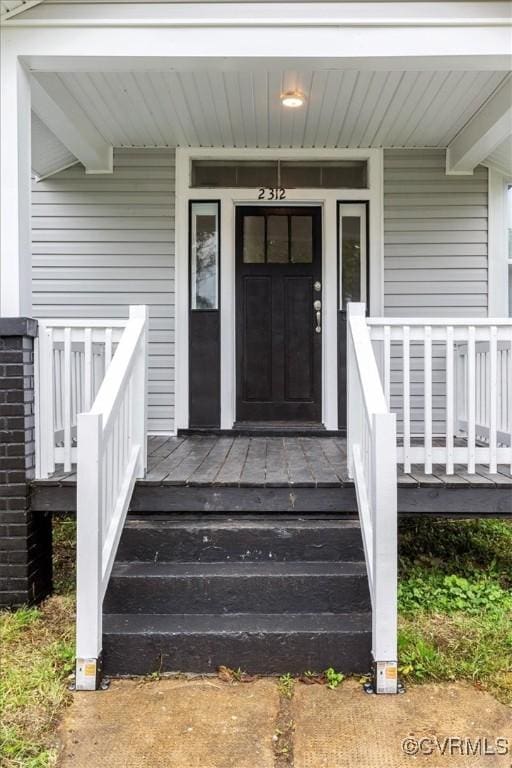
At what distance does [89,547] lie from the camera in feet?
6.53

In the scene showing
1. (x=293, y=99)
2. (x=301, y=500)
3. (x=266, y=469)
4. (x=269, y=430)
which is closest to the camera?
(x=301, y=500)

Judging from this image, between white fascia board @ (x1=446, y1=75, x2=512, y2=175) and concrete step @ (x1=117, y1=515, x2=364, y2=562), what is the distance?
285 cm

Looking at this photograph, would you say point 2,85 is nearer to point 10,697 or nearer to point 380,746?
point 10,697

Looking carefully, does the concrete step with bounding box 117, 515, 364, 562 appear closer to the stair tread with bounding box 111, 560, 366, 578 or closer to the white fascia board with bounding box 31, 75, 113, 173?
the stair tread with bounding box 111, 560, 366, 578

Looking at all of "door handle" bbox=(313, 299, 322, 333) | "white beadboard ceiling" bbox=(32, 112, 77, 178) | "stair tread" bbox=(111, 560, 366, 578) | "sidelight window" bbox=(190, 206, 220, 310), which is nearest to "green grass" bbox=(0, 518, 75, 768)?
"stair tread" bbox=(111, 560, 366, 578)

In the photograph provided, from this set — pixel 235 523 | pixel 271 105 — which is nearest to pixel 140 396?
pixel 235 523

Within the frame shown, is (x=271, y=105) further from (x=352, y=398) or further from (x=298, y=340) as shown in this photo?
(x=352, y=398)

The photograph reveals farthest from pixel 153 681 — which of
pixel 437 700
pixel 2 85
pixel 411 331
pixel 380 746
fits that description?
pixel 2 85

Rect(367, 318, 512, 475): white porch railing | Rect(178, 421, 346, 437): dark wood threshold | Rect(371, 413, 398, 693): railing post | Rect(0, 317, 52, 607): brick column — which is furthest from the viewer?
Rect(178, 421, 346, 437): dark wood threshold

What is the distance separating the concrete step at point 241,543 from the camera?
241 cm

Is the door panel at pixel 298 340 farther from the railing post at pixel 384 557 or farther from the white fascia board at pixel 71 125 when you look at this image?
the railing post at pixel 384 557

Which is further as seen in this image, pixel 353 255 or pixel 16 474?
pixel 353 255

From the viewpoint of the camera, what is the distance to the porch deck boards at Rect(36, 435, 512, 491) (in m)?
2.59

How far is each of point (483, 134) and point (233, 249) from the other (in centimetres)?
199
